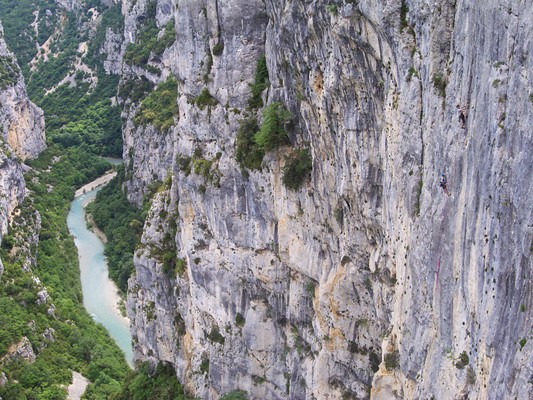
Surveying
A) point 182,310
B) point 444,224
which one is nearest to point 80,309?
point 182,310

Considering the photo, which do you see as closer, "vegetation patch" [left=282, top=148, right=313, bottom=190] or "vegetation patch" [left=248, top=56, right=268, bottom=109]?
"vegetation patch" [left=282, top=148, right=313, bottom=190]

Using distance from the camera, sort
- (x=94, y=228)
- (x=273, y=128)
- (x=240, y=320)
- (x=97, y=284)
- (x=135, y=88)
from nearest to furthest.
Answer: (x=273, y=128)
(x=240, y=320)
(x=97, y=284)
(x=94, y=228)
(x=135, y=88)

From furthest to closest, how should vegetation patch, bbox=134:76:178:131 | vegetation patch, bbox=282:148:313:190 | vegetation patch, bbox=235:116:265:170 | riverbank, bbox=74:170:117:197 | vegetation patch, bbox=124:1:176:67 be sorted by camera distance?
riverbank, bbox=74:170:117:197 < vegetation patch, bbox=124:1:176:67 < vegetation patch, bbox=134:76:178:131 < vegetation patch, bbox=235:116:265:170 < vegetation patch, bbox=282:148:313:190

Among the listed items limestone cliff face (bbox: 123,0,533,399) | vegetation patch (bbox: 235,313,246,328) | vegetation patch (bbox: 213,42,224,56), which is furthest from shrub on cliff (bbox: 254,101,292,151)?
vegetation patch (bbox: 235,313,246,328)

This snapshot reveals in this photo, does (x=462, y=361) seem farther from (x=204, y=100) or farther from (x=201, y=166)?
(x=204, y=100)

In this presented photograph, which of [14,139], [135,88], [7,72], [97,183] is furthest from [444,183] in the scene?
[97,183]

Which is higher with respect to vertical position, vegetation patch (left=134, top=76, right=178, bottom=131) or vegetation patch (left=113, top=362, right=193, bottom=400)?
vegetation patch (left=134, top=76, right=178, bottom=131)

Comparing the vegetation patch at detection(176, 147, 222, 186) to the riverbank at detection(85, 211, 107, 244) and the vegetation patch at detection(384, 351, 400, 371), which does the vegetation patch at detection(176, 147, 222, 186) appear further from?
the riverbank at detection(85, 211, 107, 244)
